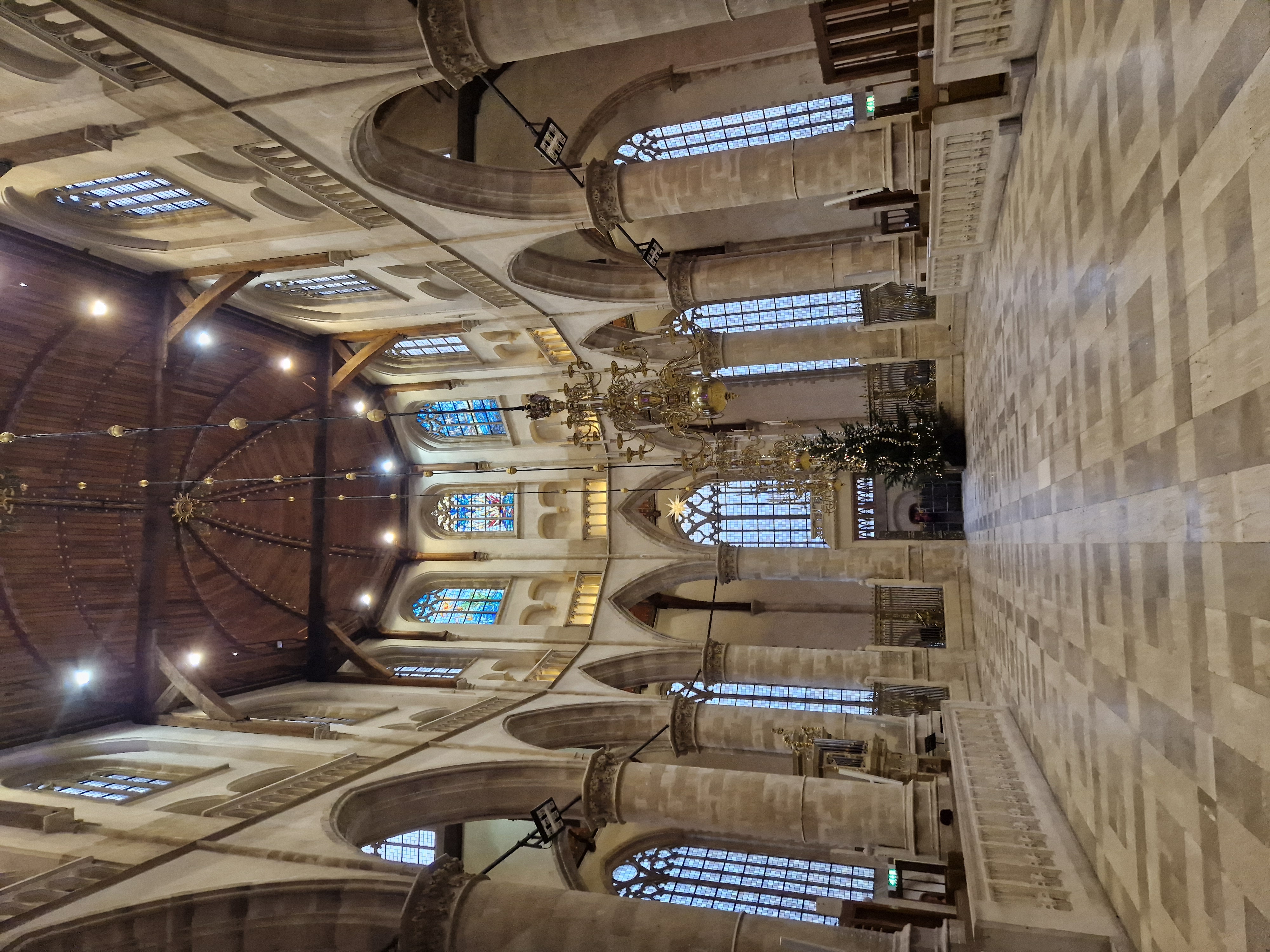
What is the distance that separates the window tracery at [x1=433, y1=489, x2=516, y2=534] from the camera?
18656 mm

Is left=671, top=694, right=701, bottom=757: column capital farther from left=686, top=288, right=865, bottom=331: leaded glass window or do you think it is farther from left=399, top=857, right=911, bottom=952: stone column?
left=686, top=288, right=865, bottom=331: leaded glass window

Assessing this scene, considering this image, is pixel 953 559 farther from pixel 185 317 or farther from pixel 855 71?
pixel 185 317

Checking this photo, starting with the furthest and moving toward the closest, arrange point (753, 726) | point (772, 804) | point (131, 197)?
point (753, 726) → point (131, 197) → point (772, 804)

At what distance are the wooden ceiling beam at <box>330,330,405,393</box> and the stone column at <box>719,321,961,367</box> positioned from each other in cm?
683

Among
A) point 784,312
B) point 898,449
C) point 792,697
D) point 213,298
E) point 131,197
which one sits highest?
point 784,312

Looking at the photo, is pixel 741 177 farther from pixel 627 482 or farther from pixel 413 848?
pixel 413 848

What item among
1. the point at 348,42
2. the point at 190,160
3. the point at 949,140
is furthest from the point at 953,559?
the point at 190,160

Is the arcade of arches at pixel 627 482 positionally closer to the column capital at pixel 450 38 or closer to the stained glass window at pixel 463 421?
the column capital at pixel 450 38

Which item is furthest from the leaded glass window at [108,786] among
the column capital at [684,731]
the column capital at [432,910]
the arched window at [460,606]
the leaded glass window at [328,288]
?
the leaded glass window at [328,288]

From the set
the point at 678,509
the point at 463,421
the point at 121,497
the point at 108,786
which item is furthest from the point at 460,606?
the point at 108,786

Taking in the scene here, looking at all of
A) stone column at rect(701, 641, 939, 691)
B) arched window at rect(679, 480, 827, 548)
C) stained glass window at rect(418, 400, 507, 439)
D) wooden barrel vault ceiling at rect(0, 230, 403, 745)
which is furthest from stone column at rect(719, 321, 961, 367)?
wooden barrel vault ceiling at rect(0, 230, 403, 745)

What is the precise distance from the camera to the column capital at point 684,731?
1172 cm

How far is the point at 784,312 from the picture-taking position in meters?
17.0

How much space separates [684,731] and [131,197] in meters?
11.5
